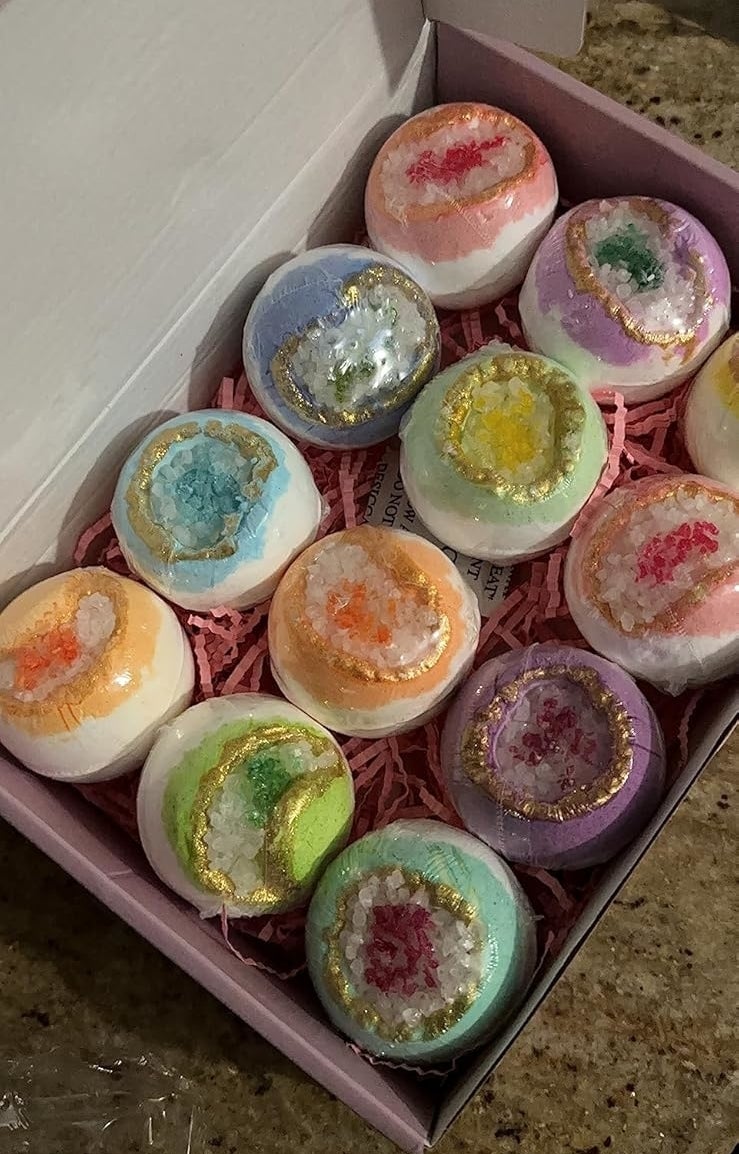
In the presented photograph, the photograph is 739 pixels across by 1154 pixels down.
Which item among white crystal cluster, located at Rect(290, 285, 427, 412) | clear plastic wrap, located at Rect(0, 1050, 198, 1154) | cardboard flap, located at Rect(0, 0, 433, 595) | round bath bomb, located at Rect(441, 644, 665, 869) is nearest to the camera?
cardboard flap, located at Rect(0, 0, 433, 595)

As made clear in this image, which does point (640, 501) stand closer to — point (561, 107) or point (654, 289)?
point (654, 289)

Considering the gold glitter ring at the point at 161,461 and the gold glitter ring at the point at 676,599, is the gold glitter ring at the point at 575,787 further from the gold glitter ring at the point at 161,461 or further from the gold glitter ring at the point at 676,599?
the gold glitter ring at the point at 161,461

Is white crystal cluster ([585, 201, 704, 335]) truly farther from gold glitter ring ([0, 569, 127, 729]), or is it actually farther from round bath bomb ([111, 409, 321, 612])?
gold glitter ring ([0, 569, 127, 729])

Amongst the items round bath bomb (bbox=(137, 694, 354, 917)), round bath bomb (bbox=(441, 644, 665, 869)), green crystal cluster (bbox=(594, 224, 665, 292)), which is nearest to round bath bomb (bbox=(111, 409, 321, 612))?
round bath bomb (bbox=(137, 694, 354, 917))

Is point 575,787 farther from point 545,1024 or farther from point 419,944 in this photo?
point 545,1024

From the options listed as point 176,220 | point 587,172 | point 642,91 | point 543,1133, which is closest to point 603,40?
point 642,91

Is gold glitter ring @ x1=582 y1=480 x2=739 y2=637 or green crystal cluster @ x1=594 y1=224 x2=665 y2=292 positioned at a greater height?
green crystal cluster @ x1=594 y1=224 x2=665 y2=292
